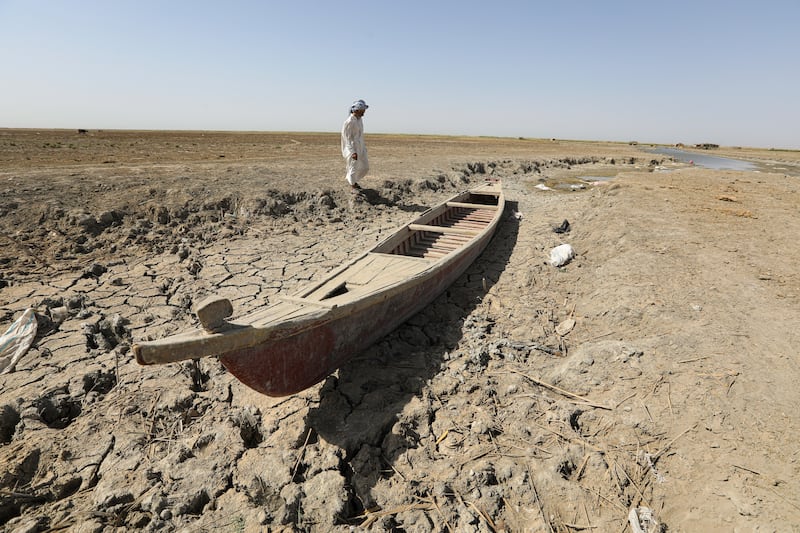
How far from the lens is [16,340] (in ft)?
12.7

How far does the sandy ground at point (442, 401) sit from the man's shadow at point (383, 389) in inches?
0.8

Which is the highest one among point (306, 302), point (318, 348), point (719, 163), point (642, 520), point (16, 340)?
point (719, 163)

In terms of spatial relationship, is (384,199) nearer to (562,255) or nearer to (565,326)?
(562,255)

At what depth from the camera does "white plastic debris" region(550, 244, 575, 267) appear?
6.05 metres

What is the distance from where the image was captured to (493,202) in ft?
33.0

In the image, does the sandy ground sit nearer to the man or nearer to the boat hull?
the boat hull

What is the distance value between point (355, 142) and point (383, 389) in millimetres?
6958

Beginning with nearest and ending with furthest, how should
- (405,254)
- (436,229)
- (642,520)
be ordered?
1. (642,520)
2. (405,254)
3. (436,229)

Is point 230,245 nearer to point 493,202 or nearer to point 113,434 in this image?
point 113,434

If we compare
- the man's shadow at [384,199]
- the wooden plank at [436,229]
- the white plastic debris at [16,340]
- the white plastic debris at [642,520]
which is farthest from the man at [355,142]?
the white plastic debris at [642,520]

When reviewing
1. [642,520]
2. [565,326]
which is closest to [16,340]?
[642,520]

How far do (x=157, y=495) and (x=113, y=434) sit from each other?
921 mm

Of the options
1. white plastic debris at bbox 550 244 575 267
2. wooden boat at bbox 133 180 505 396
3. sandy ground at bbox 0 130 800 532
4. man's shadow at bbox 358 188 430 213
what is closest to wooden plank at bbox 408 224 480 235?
sandy ground at bbox 0 130 800 532

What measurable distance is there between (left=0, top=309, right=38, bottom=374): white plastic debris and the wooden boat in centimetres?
282
